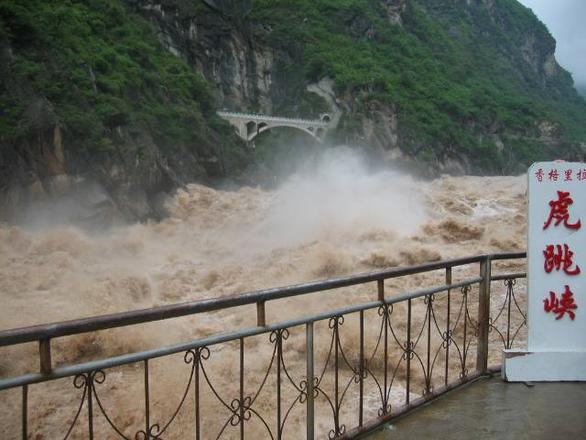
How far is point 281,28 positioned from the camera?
51250 mm

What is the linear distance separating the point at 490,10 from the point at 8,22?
84885 mm

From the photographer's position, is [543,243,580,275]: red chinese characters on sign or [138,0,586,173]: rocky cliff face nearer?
[543,243,580,275]: red chinese characters on sign

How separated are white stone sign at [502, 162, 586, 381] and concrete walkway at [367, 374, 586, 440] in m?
0.13

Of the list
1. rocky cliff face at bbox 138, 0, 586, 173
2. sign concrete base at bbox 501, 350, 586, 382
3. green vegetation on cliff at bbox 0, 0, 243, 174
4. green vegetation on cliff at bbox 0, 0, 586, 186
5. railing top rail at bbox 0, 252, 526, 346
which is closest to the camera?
railing top rail at bbox 0, 252, 526, 346

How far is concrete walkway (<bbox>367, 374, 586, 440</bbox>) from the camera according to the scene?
280cm

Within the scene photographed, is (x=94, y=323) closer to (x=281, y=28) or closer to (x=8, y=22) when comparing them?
(x=8, y=22)

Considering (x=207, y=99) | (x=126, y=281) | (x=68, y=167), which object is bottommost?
(x=126, y=281)

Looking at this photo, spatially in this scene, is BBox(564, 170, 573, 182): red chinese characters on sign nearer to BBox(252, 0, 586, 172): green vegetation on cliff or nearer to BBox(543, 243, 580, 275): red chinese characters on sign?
BBox(543, 243, 580, 275): red chinese characters on sign

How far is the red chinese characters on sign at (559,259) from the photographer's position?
11.3 ft

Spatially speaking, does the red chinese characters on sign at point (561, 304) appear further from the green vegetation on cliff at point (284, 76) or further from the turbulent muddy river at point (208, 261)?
the green vegetation on cliff at point (284, 76)

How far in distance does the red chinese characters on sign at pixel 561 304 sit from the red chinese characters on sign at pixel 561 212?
1.33 feet

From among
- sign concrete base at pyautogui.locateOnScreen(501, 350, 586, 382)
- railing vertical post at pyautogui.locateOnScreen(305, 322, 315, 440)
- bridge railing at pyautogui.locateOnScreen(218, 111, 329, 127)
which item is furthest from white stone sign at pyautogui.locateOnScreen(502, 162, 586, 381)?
bridge railing at pyautogui.locateOnScreen(218, 111, 329, 127)

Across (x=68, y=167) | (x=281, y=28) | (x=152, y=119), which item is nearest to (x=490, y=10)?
(x=281, y=28)

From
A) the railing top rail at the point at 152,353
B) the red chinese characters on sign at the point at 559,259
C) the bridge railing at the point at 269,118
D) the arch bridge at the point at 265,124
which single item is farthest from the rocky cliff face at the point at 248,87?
the red chinese characters on sign at the point at 559,259
